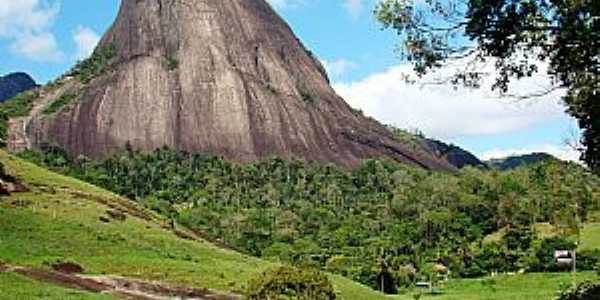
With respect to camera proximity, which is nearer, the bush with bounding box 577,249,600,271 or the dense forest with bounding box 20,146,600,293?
the bush with bounding box 577,249,600,271

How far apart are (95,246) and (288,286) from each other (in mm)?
18744

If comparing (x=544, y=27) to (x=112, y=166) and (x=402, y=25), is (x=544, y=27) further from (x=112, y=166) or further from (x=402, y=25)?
(x=112, y=166)

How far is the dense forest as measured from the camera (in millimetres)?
97562

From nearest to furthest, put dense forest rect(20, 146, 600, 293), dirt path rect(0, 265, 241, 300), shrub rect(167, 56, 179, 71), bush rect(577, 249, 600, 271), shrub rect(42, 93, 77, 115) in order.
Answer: dirt path rect(0, 265, 241, 300) < bush rect(577, 249, 600, 271) < dense forest rect(20, 146, 600, 293) < shrub rect(42, 93, 77, 115) < shrub rect(167, 56, 179, 71)

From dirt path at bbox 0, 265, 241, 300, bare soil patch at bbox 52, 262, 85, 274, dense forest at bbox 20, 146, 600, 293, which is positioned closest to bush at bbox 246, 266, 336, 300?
dirt path at bbox 0, 265, 241, 300

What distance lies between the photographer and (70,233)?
48688mm

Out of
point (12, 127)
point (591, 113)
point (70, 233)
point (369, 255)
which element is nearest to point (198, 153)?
point (12, 127)

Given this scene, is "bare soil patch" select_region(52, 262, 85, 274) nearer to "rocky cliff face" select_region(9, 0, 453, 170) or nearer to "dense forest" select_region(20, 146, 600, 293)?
"dense forest" select_region(20, 146, 600, 293)

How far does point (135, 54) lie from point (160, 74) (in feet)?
36.4

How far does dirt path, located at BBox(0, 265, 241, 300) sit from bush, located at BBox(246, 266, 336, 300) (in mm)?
6107

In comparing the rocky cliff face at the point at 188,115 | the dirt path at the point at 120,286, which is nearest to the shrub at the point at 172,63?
the rocky cliff face at the point at 188,115

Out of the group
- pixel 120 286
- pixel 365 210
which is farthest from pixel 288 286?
pixel 365 210

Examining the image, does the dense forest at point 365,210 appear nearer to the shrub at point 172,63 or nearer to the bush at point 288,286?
the shrub at point 172,63

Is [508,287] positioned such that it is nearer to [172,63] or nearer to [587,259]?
[587,259]
